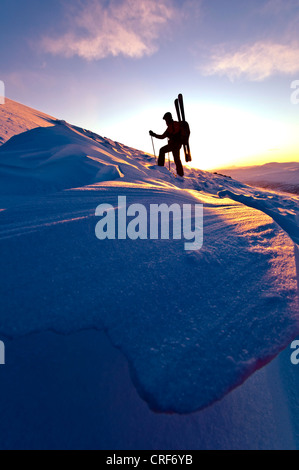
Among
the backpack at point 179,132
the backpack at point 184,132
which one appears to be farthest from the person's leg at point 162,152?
the backpack at point 184,132

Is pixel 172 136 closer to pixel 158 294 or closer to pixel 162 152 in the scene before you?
pixel 162 152

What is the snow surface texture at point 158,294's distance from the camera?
88 cm

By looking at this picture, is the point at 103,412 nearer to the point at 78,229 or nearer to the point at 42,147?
the point at 78,229

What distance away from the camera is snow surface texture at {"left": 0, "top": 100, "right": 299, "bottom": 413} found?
88cm

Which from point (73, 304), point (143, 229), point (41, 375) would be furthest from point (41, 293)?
point (143, 229)

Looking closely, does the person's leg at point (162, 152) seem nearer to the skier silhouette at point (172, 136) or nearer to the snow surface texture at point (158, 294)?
the skier silhouette at point (172, 136)

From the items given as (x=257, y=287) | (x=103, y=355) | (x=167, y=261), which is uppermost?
(x=167, y=261)

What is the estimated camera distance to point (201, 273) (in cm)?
138

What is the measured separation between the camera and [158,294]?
1.19 m

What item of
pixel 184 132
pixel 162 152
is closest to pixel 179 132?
pixel 184 132

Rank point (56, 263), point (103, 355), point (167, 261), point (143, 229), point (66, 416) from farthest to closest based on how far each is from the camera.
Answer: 1. point (143, 229)
2. point (167, 261)
3. point (56, 263)
4. point (103, 355)
5. point (66, 416)

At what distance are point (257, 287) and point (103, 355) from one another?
3.21ft

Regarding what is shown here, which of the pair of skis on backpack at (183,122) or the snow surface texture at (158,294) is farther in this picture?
the pair of skis on backpack at (183,122)

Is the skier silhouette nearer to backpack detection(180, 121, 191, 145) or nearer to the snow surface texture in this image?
backpack detection(180, 121, 191, 145)
